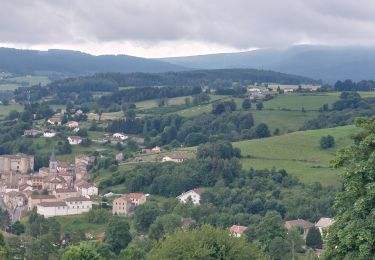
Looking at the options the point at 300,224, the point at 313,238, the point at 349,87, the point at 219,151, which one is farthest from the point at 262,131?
the point at 349,87

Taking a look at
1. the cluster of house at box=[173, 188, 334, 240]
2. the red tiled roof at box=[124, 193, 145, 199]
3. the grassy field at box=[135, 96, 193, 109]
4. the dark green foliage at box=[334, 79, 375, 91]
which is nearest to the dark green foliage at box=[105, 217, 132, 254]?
the cluster of house at box=[173, 188, 334, 240]

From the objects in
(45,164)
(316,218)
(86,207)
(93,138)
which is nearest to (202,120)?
(93,138)

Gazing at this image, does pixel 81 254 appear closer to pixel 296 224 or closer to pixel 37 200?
pixel 296 224

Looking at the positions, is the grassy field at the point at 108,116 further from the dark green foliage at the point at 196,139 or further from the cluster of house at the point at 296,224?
the cluster of house at the point at 296,224

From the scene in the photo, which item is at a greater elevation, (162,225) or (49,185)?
(162,225)

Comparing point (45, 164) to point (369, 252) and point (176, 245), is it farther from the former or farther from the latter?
point (369, 252)

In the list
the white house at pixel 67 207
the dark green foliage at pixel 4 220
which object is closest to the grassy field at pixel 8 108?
the white house at pixel 67 207
